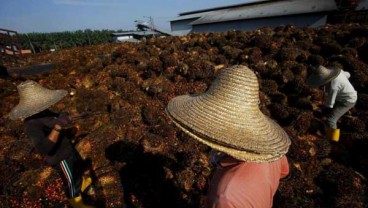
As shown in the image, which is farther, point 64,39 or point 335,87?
point 64,39

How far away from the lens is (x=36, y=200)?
498 centimetres

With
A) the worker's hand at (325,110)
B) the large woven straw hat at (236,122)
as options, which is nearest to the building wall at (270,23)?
the worker's hand at (325,110)

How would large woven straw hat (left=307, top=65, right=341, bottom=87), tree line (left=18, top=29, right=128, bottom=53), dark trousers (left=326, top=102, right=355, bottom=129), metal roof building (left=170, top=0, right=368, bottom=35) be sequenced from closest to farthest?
large woven straw hat (left=307, top=65, right=341, bottom=87)
dark trousers (left=326, top=102, right=355, bottom=129)
metal roof building (left=170, top=0, right=368, bottom=35)
tree line (left=18, top=29, right=128, bottom=53)

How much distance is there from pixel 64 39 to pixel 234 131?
51292mm

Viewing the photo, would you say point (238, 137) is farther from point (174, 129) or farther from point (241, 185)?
point (174, 129)

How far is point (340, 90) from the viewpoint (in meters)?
5.39

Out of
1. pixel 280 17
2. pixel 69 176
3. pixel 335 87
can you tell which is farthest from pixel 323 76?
pixel 280 17

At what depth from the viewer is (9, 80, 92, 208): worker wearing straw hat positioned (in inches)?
143

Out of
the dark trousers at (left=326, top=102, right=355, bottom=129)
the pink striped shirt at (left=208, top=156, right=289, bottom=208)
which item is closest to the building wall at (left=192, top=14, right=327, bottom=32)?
the dark trousers at (left=326, top=102, right=355, bottom=129)

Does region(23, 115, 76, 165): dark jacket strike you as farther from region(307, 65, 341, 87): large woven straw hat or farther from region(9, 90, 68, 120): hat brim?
region(307, 65, 341, 87): large woven straw hat

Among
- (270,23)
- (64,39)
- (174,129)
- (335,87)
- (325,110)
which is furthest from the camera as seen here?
(64,39)

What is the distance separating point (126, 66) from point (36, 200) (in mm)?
6502

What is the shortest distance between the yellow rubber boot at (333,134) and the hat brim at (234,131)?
14.6ft

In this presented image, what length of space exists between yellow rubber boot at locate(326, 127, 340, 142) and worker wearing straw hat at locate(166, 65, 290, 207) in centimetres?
441
